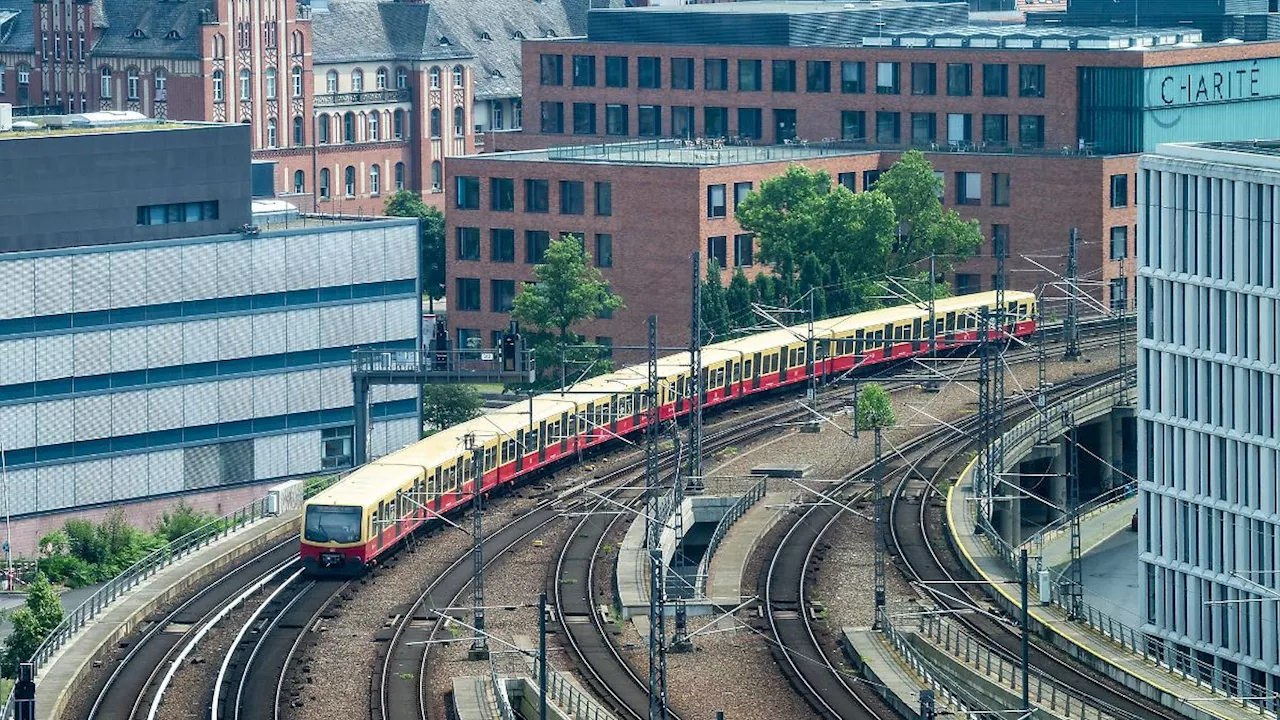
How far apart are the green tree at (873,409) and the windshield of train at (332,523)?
30080 millimetres

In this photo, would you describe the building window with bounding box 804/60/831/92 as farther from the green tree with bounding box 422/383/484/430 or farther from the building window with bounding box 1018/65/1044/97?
the green tree with bounding box 422/383/484/430

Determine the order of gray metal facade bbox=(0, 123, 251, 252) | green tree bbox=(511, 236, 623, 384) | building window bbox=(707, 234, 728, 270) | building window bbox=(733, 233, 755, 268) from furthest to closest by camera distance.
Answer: building window bbox=(733, 233, 755, 268), building window bbox=(707, 234, 728, 270), green tree bbox=(511, 236, 623, 384), gray metal facade bbox=(0, 123, 251, 252)

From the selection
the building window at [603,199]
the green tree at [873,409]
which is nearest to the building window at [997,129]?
the building window at [603,199]

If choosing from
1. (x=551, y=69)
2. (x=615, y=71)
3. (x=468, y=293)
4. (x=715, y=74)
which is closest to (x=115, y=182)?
(x=468, y=293)

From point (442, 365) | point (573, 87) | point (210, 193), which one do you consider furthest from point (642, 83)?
point (210, 193)

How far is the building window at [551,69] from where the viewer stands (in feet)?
578

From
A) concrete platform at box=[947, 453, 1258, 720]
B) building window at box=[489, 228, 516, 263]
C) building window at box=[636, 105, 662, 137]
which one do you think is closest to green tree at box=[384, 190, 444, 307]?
building window at box=[636, 105, 662, 137]

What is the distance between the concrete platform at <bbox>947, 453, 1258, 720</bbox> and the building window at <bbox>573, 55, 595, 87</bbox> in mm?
77651

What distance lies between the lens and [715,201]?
149 meters

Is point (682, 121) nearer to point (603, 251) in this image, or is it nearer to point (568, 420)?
point (603, 251)

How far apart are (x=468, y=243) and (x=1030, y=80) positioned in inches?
1317

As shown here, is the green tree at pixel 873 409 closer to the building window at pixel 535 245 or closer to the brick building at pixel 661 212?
the brick building at pixel 661 212

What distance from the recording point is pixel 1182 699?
247 feet

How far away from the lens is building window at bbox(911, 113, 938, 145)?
530 feet
